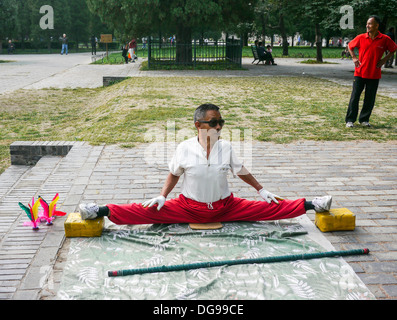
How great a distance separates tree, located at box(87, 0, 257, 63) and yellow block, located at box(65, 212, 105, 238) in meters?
18.5

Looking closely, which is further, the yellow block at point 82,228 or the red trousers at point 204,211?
the red trousers at point 204,211

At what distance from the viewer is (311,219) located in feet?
14.6

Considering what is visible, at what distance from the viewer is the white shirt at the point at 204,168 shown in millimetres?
4078

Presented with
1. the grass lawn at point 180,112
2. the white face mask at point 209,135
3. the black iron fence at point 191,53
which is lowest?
the grass lawn at point 180,112

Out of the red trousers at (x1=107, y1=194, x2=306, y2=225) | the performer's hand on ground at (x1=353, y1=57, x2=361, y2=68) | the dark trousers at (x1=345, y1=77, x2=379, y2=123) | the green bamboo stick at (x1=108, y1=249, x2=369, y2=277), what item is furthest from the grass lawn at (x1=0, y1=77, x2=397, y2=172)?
the green bamboo stick at (x1=108, y1=249, x2=369, y2=277)

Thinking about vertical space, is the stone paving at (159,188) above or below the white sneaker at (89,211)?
below

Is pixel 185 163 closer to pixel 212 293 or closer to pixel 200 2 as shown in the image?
pixel 212 293

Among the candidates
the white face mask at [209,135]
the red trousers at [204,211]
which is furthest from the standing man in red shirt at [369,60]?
the white face mask at [209,135]

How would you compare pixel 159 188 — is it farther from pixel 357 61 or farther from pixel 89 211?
pixel 357 61

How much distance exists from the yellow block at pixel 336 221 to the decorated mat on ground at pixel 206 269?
0.63 ft

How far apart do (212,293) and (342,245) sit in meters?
1.38

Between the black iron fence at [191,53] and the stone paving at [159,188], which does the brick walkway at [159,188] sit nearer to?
the stone paving at [159,188]

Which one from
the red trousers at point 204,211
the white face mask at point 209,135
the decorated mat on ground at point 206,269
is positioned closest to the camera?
the decorated mat on ground at point 206,269
